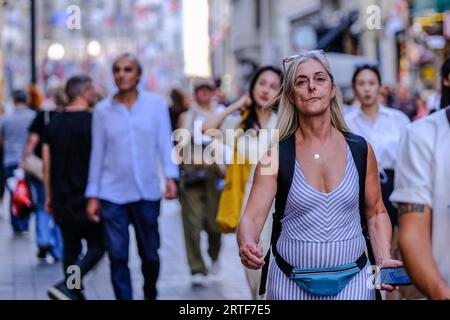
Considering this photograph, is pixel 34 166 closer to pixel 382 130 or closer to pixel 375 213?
pixel 382 130

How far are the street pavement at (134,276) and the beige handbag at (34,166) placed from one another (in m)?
0.90

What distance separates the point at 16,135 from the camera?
1425 cm

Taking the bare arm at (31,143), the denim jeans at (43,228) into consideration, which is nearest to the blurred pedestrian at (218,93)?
the bare arm at (31,143)

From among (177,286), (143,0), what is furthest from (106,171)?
(143,0)

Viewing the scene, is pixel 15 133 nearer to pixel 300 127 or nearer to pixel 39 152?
pixel 39 152

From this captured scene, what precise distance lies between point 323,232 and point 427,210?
2.60 feet

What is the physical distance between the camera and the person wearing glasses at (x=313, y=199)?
173 inches

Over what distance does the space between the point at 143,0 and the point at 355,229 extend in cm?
11055

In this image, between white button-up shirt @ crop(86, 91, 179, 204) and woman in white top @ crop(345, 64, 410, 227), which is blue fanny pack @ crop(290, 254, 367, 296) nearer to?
woman in white top @ crop(345, 64, 410, 227)

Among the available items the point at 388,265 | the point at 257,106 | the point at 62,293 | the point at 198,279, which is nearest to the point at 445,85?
the point at 388,265

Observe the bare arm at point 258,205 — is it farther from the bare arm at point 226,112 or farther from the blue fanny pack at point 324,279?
the bare arm at point 226,112

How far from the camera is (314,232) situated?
175 inches

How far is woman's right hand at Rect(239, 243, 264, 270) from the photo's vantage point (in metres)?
4.07

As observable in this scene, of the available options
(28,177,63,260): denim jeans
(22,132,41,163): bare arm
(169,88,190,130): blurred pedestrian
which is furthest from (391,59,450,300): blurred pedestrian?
(169,88,190,130): blurred pedestrian
